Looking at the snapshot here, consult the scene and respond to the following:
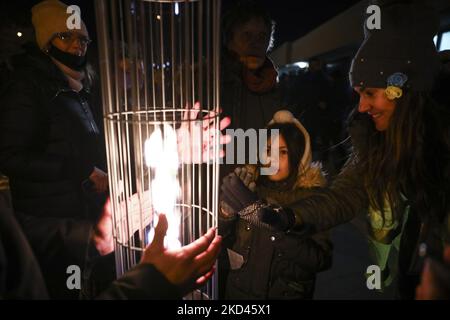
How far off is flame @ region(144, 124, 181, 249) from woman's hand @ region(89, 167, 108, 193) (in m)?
0.36

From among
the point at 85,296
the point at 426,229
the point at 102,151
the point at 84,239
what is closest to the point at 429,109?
the point at 426,229

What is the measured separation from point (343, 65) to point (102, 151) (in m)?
0.98

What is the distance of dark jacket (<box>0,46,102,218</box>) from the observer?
142 cm

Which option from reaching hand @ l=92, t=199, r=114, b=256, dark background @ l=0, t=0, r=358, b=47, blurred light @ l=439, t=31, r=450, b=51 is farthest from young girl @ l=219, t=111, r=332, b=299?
blurred light @ l=439, t=31, r=450, b=51

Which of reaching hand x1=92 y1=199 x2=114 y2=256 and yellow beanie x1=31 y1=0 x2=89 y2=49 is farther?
reaching hand x1=92 y1=199 x2=114 y2=256

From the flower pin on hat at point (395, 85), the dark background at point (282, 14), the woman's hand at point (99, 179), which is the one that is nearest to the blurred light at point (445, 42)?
the flower pin on hat at point (395, 85)

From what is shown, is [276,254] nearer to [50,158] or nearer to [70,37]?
[50,158]

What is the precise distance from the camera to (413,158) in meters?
1.46

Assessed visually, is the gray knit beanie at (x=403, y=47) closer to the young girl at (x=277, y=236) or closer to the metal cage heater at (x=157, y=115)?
the young girl at (x=277, y=236)

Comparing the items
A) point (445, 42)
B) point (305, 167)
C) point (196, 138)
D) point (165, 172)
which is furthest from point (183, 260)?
point (445, 42)

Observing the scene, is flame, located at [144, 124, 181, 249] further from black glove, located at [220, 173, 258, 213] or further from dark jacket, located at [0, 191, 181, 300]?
black glove, located at [220, 173, 258, 213]

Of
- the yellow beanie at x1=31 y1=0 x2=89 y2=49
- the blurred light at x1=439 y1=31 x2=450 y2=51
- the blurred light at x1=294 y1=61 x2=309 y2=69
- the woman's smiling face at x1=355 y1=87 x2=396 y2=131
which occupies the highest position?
the yellow beanie at x1=31 y1=0 x2=89 y2=49
